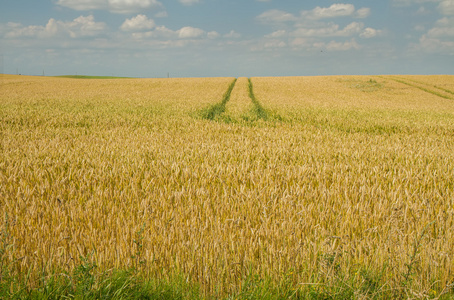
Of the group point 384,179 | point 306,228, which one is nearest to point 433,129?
point 384,179

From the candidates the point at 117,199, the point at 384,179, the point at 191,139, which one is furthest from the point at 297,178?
the point at 191,139

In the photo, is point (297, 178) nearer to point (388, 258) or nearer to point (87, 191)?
Result: point (388, 258)

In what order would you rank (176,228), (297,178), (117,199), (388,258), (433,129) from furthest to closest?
(433,129), (297,178), (117,199), (176,228), (388,258)

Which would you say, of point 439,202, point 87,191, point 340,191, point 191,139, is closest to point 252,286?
point 340,191

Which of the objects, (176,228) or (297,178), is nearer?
(176,228)

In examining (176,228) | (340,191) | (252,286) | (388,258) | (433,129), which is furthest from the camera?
(433,129)

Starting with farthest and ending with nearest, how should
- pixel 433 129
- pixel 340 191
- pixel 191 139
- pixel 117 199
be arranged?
pixel 433 129 → pixel 191 139 → pixel 340 191 → pixel 117 199

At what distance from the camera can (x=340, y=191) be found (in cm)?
391

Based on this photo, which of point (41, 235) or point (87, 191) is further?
point (87, 191)

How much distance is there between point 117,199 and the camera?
353cm

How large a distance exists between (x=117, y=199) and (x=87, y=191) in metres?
0.50

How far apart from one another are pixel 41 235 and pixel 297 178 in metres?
3.13

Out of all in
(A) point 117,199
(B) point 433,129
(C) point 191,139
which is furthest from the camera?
(B) point 433,129

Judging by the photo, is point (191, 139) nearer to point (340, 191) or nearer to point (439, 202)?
point (340, 191)
